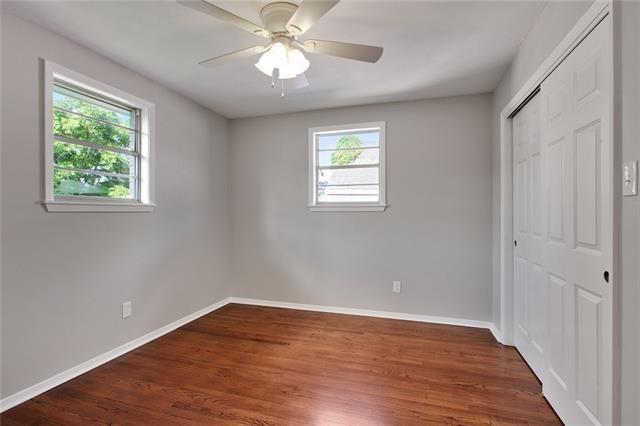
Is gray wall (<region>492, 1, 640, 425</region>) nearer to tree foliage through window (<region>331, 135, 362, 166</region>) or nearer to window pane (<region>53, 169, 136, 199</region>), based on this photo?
tree foliage through window (<region>331, 135, 362, 166</region>)

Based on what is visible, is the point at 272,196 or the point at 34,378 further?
the point at 272,196

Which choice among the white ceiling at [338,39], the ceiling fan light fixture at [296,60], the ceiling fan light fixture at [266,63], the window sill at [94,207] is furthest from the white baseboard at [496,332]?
the window sill at [94,207]

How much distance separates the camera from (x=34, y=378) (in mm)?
2027

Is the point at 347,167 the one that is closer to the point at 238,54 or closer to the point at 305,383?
the point at 238,54

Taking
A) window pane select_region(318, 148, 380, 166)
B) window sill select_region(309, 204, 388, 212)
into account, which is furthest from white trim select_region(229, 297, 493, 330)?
window pane select_region(318, 148, 380, 166)

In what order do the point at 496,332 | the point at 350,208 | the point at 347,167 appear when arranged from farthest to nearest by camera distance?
the point at 347,167 < the point at 350,208 < the point at 496,332

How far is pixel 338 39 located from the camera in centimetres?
222

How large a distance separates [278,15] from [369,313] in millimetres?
3087

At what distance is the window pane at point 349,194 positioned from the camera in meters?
3.65

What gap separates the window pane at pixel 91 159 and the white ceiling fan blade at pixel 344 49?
1.96 meters
